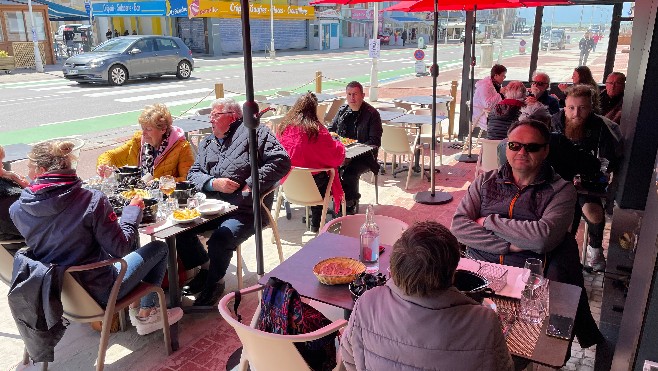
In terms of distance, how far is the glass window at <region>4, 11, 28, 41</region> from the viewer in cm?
2269

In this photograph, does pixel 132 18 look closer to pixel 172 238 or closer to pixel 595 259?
pixel 172 238

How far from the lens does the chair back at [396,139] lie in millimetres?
6918

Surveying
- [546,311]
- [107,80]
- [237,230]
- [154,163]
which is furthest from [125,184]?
[107,80]

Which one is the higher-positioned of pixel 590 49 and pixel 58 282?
pixel 590 49

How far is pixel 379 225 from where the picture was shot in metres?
3.44

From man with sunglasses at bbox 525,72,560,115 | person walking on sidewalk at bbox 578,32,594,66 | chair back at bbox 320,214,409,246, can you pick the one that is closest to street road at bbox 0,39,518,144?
person walking on sidewalk at bbox 578,32,594,66

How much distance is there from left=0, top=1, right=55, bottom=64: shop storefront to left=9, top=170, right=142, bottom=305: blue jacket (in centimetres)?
2270

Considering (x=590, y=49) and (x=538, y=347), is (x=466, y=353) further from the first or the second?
(x=590, y=49)

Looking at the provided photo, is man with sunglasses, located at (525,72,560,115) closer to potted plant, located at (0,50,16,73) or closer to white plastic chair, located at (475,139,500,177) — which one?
white plastic chair, located at (475,139,500,177)

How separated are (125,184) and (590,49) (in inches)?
523

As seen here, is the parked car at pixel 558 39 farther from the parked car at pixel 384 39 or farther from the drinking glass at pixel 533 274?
the parked car at pixel 384 39

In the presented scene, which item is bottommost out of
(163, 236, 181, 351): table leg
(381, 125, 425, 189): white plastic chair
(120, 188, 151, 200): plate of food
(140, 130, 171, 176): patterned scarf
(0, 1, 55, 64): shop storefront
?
(163, 236, 181, 351): table leg

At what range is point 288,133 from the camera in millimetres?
5043

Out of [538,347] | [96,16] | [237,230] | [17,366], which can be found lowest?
[17,366]
